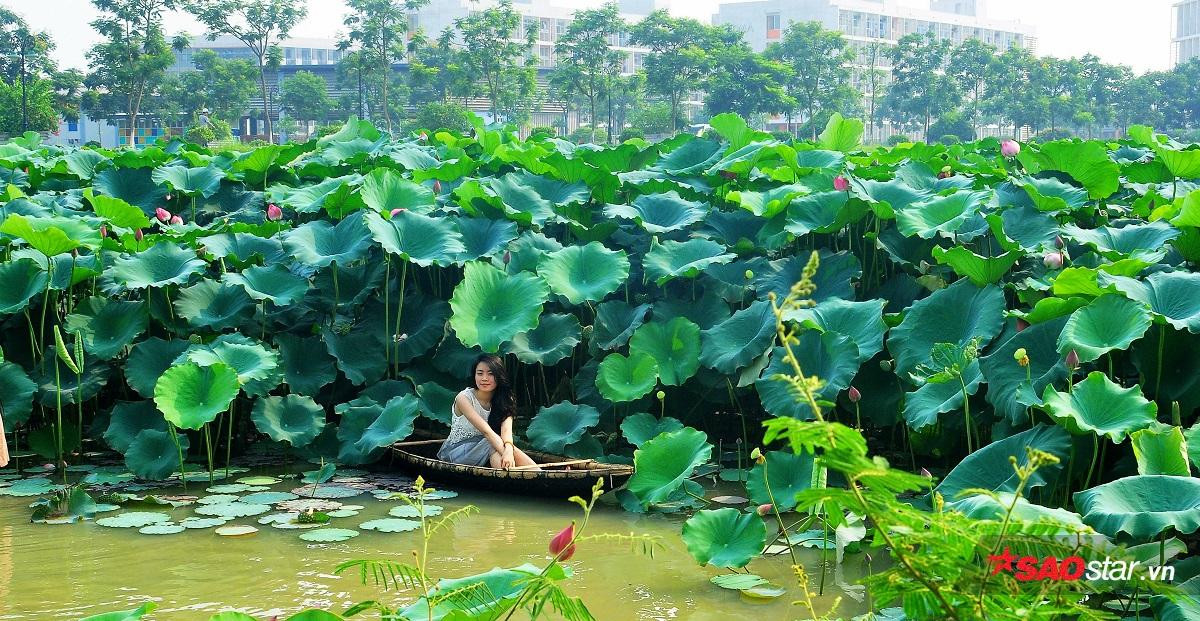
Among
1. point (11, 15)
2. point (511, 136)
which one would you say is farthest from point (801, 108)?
point (511, 136)

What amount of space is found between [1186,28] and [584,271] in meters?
104

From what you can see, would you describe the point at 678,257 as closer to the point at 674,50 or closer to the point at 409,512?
the point at 409,512

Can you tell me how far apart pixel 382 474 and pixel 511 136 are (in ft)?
12.9

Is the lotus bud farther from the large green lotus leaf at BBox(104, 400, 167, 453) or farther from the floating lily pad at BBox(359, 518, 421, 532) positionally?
the large green lotus leaf at BBox(104, 400, 167, 453)

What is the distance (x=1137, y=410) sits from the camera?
11.2ft

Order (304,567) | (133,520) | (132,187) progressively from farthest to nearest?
(132,187), (133,520), (304,567)

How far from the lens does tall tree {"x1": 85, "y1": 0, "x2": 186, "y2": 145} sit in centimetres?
4362

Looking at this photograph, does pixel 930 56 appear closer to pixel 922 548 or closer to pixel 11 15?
pixel 11 15

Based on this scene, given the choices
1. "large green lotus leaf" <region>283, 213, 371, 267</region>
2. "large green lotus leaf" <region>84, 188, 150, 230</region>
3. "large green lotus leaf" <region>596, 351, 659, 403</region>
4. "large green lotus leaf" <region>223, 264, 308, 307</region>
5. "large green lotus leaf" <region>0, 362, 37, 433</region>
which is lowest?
"large green lotus leaf" <region>0, 362, 37, 433</region>

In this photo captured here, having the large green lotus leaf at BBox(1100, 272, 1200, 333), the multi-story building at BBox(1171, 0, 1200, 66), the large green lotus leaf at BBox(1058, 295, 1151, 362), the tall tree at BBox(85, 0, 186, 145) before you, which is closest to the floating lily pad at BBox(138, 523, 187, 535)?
the large green lotus leaf at BBox(1058, 295, 1151, 362)

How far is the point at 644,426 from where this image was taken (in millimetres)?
5000

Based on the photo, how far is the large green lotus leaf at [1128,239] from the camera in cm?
449

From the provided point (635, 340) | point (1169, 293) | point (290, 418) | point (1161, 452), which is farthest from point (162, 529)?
point (1169, 293)

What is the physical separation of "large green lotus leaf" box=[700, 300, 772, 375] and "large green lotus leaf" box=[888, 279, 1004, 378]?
54 centimetres
